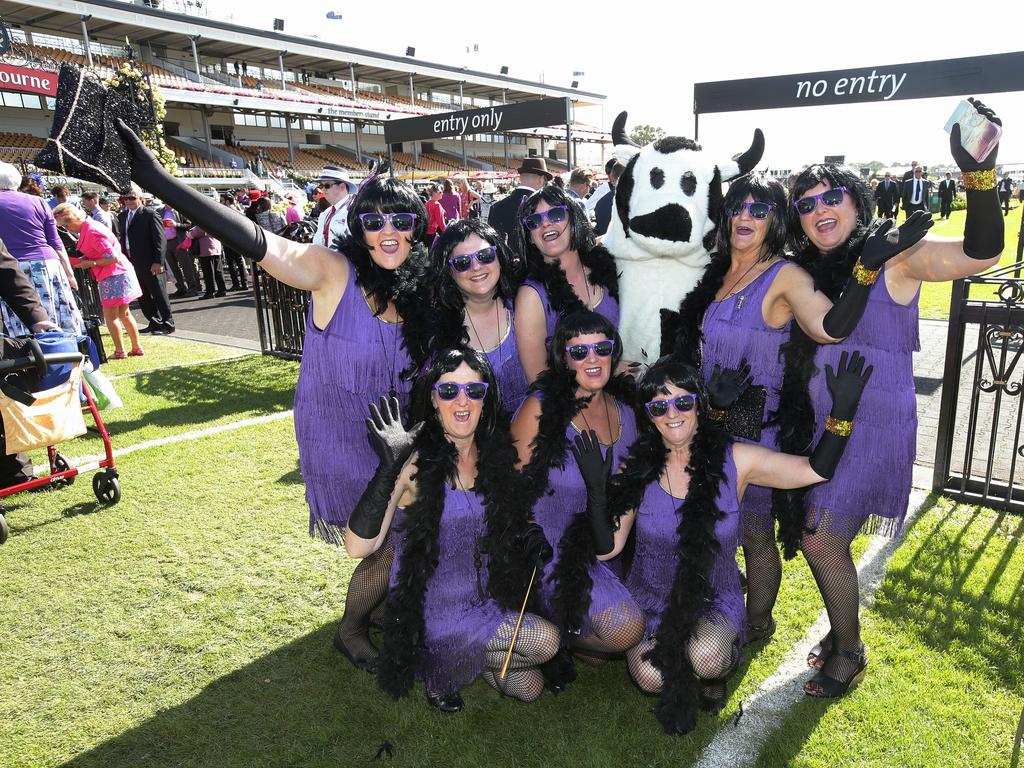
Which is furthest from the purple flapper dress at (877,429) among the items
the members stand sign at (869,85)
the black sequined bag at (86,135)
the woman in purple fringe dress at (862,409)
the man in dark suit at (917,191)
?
the man in dark suit at (917,191)

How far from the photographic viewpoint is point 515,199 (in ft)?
21.1

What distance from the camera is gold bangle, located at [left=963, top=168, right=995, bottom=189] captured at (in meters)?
1.99

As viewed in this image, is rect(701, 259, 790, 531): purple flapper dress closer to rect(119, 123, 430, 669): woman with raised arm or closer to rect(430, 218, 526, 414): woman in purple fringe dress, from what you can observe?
rect(430, 218, 526, 414): woman in purple fringe dress

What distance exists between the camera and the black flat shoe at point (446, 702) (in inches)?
96.0

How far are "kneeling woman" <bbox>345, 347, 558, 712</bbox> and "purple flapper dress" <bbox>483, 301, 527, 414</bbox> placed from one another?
8.0 inches

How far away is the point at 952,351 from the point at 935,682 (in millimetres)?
1880

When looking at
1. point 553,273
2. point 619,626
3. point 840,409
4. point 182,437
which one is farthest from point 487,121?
point 619,626

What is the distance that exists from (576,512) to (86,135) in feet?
6.60

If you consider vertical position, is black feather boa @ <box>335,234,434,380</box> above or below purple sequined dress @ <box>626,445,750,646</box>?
above

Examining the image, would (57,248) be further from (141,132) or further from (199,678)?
(199,678)

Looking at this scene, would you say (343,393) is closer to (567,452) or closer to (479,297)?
(479,297)

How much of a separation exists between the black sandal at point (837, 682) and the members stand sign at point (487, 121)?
6351mm

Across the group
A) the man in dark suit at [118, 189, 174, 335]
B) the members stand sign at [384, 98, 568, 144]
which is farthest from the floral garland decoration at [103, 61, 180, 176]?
the man in dark suit at [118, 189, 174, 335]

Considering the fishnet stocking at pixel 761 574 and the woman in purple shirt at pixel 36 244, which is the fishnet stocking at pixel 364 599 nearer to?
the fishnet stocking at pixel 761 574
